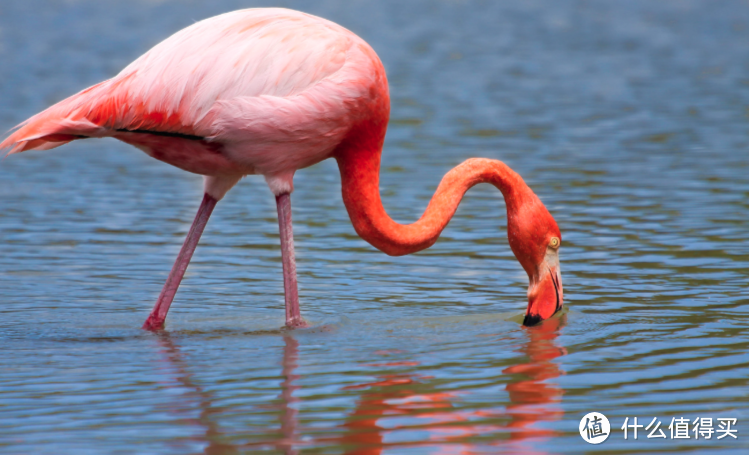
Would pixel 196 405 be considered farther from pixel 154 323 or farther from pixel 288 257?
pixel 154 323

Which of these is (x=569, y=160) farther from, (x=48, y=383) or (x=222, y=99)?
(x=48, y=383)

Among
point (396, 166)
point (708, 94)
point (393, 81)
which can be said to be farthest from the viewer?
point (393, 81)

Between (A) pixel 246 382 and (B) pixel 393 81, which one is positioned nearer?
(A) pixel 246 382

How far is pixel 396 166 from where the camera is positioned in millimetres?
12898

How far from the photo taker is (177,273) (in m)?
6.65

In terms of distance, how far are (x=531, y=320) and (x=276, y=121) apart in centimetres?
191

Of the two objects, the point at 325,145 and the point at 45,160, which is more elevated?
the point at 325,145

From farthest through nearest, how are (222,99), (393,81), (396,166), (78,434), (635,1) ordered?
(635,1), (393,81), (396,166), (222,99), (78,434)

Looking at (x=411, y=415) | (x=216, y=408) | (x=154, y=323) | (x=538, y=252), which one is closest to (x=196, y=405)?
→ (x=216, y=408)

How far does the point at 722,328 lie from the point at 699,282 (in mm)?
1228

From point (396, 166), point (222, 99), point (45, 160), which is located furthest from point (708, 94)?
point (222, 99)

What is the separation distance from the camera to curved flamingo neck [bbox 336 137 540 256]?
6.50 m

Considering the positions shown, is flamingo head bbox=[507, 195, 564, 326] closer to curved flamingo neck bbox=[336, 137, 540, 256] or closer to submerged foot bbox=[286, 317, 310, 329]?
curved flamingo neck bbox=[336, 137, 540, 256]

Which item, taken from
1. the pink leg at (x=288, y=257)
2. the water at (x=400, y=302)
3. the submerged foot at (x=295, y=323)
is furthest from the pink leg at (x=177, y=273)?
the submerged foot at (x=295, y=323)
